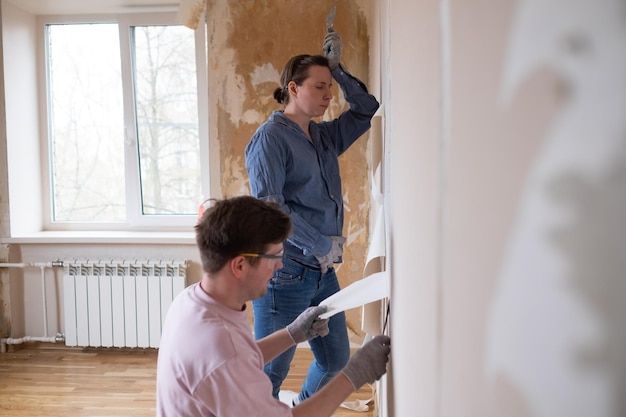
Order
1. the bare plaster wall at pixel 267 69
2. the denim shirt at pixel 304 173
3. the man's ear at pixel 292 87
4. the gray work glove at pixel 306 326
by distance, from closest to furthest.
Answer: the gray work glove at pixel 306 326 → the denim shirt at pixel 304 173 → the man's ear at pixel 292 87 → the bare plaster wall at pixel 267 69

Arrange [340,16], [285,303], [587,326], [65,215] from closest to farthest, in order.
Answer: [587,326]
[285,303]
[340,16]
[65,215]

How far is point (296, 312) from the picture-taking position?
193 cm

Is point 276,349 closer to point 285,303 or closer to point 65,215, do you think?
point 285,303

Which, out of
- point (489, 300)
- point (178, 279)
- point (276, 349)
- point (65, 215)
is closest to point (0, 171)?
point (65, 215)

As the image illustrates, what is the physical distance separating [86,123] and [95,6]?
31.8 inches

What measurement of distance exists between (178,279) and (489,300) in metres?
3.56

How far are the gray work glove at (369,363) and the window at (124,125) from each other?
2826 mm

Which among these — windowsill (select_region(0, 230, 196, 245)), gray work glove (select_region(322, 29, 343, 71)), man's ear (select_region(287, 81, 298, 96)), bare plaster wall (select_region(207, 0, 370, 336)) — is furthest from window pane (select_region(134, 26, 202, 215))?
man's ear (select_region(287, 81, 298, 96))

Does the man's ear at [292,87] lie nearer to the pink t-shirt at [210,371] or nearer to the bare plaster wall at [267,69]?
the pink t-shirt at [210,371]

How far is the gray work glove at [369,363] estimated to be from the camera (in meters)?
1.31

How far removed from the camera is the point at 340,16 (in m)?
3.48

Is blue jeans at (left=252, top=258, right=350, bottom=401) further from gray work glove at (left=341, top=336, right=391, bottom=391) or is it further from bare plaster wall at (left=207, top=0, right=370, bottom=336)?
bare plaster wall at (left=207, top=0, right=370, bottom=336)

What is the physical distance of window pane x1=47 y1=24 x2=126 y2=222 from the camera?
409 cm

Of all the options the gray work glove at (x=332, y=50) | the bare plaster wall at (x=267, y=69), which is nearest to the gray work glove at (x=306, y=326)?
the gray work glove at (x=332, y=50)
